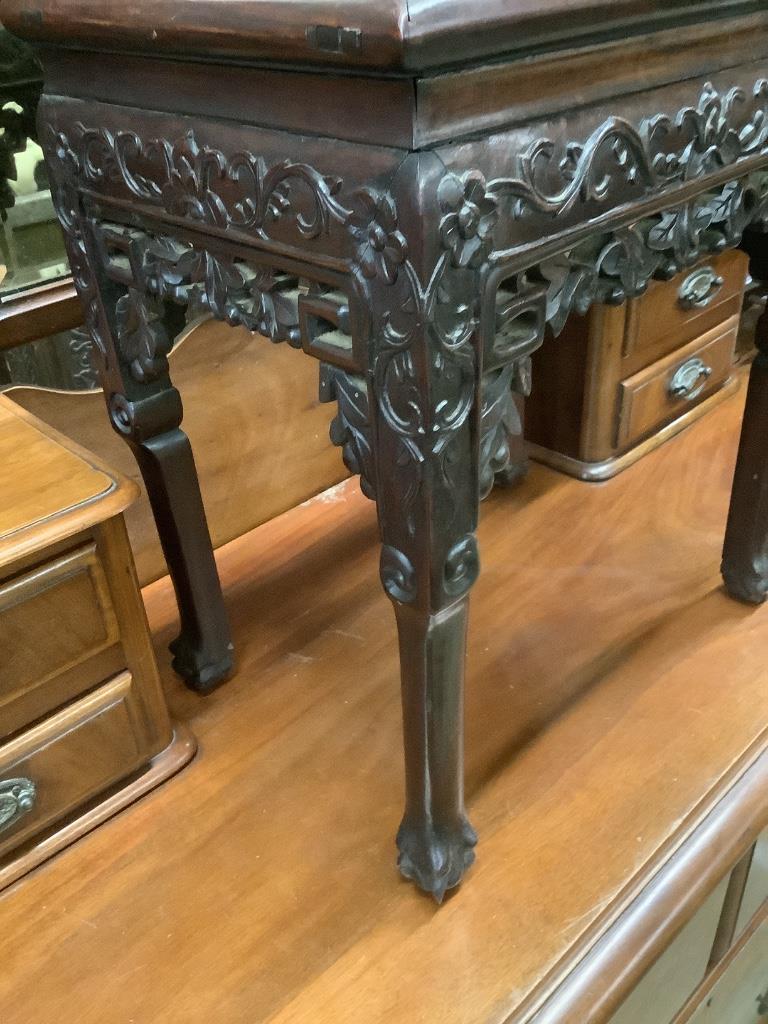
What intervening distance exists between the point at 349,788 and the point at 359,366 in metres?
0.44

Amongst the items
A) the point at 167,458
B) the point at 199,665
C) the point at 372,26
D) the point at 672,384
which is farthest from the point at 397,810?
the point at 672,384

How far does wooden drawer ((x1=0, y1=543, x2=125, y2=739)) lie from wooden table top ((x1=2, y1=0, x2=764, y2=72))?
0.34m

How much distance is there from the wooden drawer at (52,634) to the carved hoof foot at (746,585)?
2.07ft

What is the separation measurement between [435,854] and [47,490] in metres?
0.39

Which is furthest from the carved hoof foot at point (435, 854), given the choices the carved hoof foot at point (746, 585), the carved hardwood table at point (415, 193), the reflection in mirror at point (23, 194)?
the reflection in mirror at point (23, 194)

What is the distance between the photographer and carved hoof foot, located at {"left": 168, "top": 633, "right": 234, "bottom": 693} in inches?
34.0

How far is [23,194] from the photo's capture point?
0.81m

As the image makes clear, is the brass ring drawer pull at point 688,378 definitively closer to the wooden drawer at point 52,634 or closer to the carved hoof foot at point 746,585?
the carved hoof foot at point 746,585

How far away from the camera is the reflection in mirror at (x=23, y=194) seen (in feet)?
2.51

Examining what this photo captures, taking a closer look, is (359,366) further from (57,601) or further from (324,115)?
(57,601)

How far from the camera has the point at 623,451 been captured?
3.95 ft

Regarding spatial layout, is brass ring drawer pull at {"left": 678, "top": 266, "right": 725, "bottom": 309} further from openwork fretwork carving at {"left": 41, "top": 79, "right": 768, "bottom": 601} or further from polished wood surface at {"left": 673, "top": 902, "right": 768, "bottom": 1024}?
polished wood surface at {"left": 673, "top": 902, "right": 768, "bottom": 1024}

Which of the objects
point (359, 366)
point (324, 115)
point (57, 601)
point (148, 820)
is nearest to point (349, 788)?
point (148, 820)

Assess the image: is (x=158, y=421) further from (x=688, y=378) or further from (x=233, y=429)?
(x=688, y=378)
